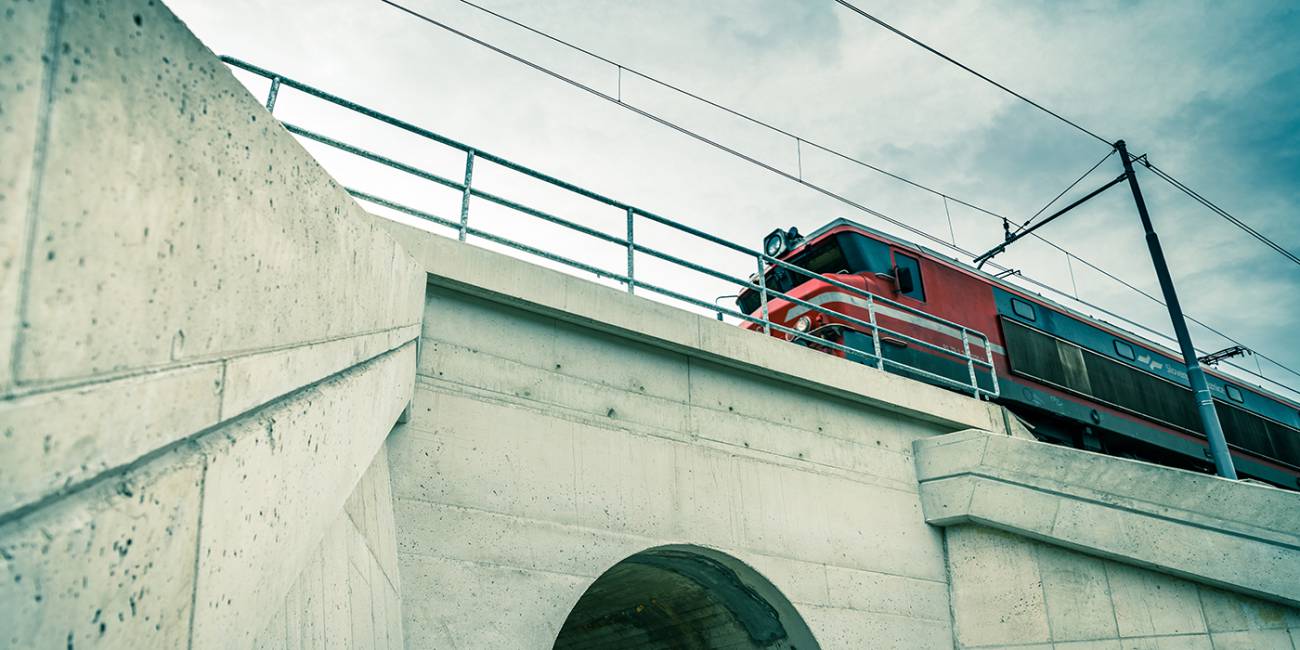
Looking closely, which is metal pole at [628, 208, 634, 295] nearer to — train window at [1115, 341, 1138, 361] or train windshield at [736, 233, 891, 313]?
train windshield at [736, 233, 891, 313]

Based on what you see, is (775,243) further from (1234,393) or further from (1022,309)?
(1234,393)

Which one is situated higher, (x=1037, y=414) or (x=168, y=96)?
(x=1037, y=414)

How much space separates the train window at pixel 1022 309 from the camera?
1178 cm

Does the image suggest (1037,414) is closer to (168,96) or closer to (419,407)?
(419,407)

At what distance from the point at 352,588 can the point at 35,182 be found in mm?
2350

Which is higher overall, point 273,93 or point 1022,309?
point 1022,309

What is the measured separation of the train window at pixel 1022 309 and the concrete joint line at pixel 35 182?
40.6ft

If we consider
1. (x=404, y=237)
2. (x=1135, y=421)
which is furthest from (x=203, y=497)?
(x=1135, y=421)

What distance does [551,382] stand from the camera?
18.6 ft

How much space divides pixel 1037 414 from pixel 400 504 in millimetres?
9516

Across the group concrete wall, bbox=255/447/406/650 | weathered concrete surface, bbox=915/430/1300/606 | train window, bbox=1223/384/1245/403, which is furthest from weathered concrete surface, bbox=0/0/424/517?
train window, bbox=1223/384/1245/403

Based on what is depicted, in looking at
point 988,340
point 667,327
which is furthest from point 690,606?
point 988,340

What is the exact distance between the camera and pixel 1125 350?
13.4 metres

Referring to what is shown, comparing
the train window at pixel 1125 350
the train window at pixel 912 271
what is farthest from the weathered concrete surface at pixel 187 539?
the train window at pixel 1125 350
